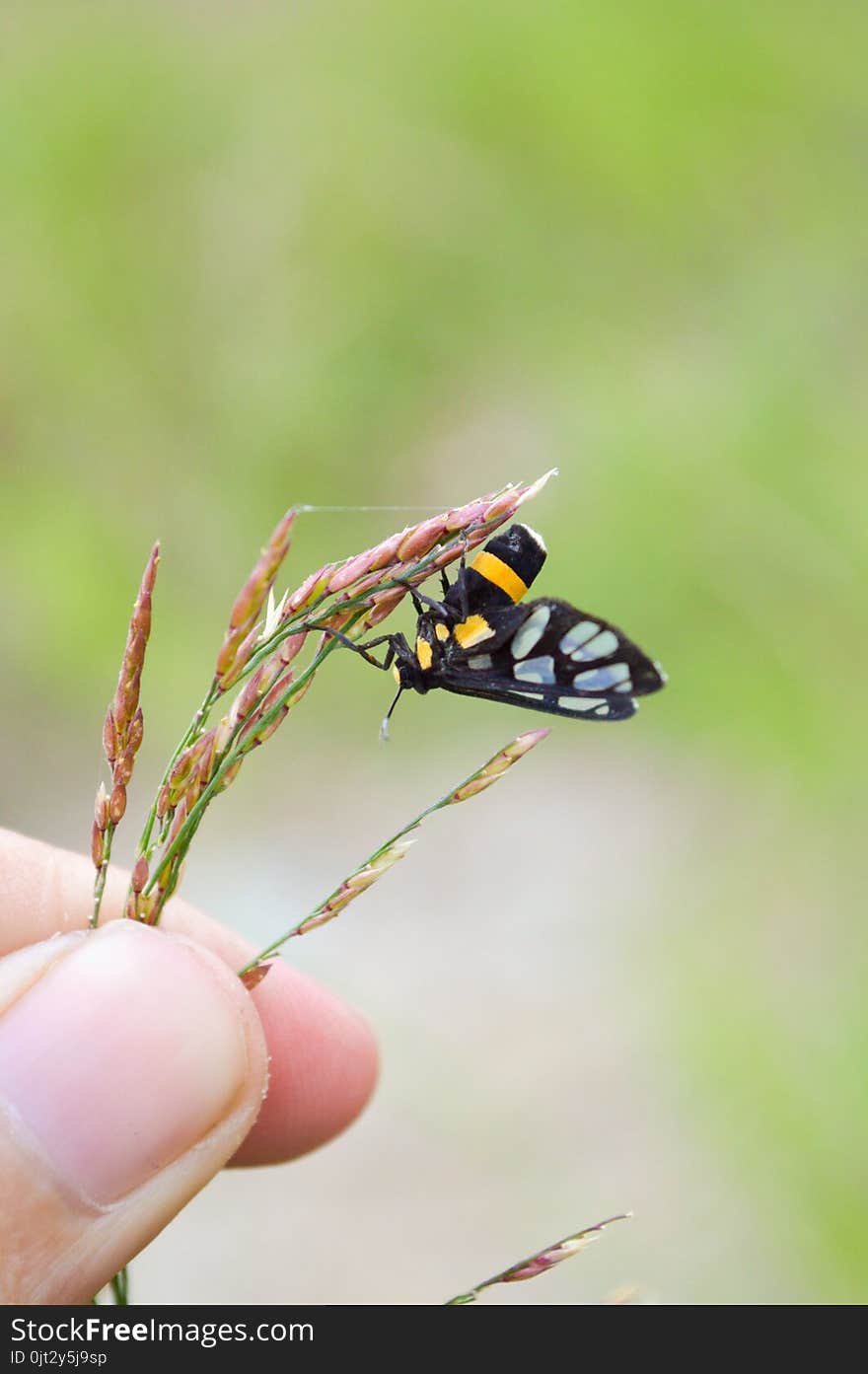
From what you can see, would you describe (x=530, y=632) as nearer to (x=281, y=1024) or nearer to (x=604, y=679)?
(x=604, y=679)

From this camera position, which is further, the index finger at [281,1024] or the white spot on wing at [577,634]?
the index finger at [281,1024]

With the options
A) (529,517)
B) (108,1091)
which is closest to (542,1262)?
(108,1091)

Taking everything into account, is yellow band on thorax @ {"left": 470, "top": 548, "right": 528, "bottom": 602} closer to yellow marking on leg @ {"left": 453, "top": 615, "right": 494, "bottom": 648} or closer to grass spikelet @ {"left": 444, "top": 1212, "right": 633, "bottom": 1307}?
yellow marking on leg @ {"left": 453, "top": 615, "right": 494, "bottom": 648}

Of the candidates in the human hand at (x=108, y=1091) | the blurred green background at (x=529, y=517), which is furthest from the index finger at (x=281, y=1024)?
the blurred green background at (x=529, y=517)

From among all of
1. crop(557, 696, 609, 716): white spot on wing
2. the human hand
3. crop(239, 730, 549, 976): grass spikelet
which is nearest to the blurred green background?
crop(557, 696, 609, 716): white spot on wing

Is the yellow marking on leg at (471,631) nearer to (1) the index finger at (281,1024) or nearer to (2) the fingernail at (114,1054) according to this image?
(2) the fingernail at (114,1054)

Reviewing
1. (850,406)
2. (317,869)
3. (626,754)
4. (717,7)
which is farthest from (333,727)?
(717,7)
